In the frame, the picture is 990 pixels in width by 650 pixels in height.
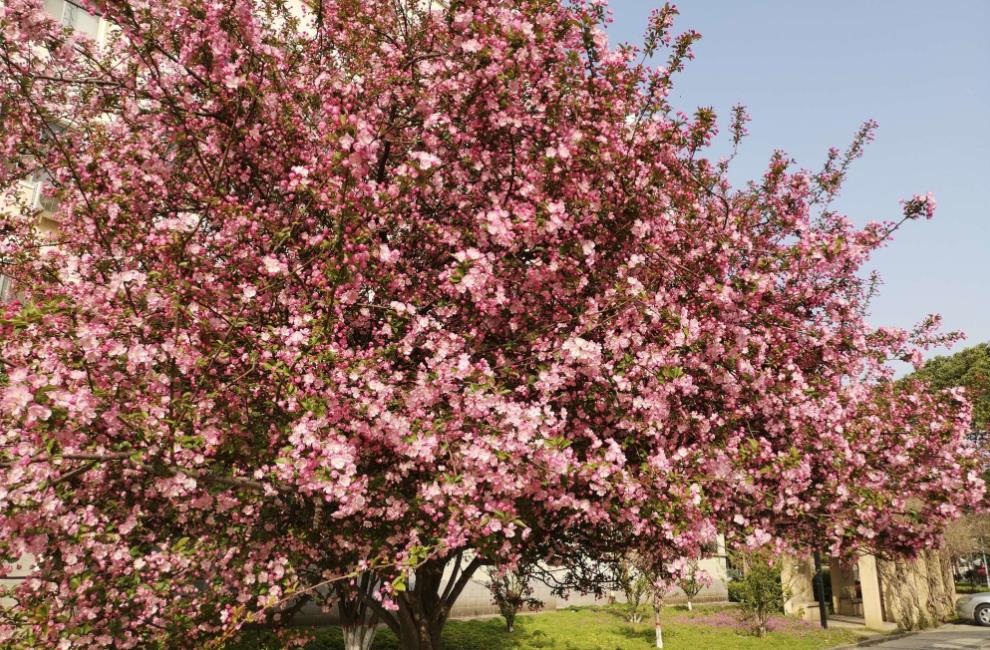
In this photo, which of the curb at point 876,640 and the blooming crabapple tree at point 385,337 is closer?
the blooming crabapple tree at point 385,337

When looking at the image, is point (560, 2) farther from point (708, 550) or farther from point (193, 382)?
point (708, 550)

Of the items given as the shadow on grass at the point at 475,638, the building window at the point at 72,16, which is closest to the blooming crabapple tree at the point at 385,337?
the shadow on grass at the point at 475,638

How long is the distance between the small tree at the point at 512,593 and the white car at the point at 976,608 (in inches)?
831

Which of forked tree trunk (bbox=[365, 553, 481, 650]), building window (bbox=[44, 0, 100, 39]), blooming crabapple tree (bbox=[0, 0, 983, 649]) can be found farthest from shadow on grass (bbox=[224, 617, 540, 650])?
building window (bbox=[44, 0, 100, 39])

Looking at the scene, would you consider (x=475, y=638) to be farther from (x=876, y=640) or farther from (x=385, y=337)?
(x=876, y=640)

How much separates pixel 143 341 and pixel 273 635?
3.88 meters

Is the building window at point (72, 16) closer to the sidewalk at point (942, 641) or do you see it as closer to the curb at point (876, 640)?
the curb at point (876, 640)

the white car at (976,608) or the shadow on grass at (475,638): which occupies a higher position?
the shadow on grass at (475,638)

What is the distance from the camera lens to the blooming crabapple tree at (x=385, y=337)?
5.56 m

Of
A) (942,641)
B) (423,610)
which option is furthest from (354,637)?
(942,641)

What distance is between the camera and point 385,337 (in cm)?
711

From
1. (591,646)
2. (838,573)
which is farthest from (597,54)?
(838,573)

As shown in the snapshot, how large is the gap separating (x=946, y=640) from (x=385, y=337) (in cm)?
2372

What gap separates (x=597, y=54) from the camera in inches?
309
